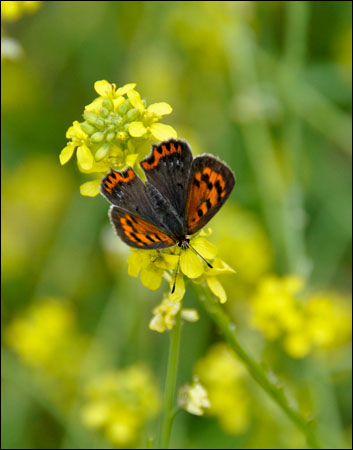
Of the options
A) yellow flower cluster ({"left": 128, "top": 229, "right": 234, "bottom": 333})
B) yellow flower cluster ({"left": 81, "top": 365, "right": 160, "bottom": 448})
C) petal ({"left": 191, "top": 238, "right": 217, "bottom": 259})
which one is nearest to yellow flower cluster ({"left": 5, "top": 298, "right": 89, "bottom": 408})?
yellow flower cluster ({"left": 81, "top": 365, "right": 160, "bottom": 448})

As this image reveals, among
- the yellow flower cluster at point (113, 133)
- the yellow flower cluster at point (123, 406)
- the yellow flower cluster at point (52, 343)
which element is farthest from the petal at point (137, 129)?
the yellow flower cluster at point (52, 343)

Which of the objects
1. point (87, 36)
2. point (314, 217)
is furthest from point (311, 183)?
point (87, 36)

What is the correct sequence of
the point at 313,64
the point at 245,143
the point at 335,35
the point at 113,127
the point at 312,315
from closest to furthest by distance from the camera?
the point at 113,127 → the point at 312,315 → the point at 245,143 → the point at 313,64 → the point at 335,35

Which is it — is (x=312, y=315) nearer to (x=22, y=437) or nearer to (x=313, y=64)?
(x=22, y=437)

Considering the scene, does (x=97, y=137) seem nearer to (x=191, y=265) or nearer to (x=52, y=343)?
(x=191, y=265)

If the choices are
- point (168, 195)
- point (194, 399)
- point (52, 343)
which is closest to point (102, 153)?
point (168, 195)

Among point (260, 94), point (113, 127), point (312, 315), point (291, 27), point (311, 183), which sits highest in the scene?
point (291, 27)
